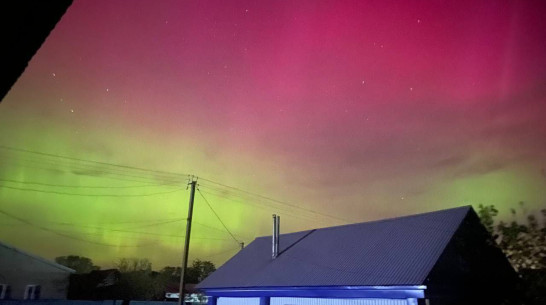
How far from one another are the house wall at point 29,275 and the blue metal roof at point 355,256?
1813 cm

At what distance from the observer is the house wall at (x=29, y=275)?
31.6 m

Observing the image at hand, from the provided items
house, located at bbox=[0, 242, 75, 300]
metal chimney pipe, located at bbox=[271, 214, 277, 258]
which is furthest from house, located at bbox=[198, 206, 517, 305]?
house, located at bbox=[0, 242, 75, 300]

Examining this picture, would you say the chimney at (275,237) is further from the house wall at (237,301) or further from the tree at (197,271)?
the tree at (197,271)

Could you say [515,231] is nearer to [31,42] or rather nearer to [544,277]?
[544,277]

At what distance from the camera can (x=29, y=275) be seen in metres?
33.4

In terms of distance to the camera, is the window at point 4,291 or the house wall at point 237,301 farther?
the window at point 4,291

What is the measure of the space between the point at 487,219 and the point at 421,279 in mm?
4847

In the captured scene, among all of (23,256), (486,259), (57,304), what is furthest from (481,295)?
(23,256)

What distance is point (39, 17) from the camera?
6.45ft

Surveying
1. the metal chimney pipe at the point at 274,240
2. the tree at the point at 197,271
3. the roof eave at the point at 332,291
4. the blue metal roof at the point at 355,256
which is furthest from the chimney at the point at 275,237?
the tree at the point at 197,271

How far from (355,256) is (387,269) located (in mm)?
3203

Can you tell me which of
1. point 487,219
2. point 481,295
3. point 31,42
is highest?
point 487,219

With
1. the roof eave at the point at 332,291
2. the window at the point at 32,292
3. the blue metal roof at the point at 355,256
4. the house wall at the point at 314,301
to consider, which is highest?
the blue metal roof at the point at 355,256

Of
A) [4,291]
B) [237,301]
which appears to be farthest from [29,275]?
[237,301]
